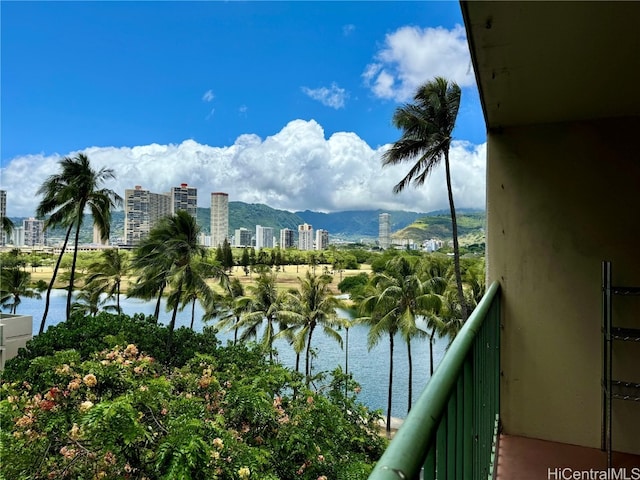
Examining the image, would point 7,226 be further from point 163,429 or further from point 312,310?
point 163,429

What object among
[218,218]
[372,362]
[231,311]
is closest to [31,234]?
[231,311]

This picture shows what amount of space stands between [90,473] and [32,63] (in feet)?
281

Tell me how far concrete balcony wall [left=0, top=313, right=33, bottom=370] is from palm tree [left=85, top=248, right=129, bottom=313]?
10185 millimetres

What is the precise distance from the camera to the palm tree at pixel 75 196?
1730 centimetres

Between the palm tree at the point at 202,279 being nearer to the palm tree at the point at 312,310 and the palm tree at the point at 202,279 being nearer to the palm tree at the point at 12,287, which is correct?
the palm tree at the point at 312,310

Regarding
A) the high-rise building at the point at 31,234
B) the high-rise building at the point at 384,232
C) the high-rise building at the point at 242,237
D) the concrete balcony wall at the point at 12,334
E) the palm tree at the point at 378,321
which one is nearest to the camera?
the concrete balcony wall at the point at 12,334

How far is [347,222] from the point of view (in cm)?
11738

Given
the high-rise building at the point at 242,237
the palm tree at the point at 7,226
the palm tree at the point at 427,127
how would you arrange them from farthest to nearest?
the high-rise building at the point at 242,237 → the palm tree at the point at 7,226 → the palm tree at the point at 427,127

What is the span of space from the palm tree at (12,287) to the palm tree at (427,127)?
2180cm

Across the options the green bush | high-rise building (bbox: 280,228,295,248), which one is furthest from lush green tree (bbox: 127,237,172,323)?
high-rise building (bbox: 280,228,295,248)

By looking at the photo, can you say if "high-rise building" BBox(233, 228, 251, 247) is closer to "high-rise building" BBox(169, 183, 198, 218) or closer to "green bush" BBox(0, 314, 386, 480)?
"high-rise building" BBox(169, 183, 198, 218)

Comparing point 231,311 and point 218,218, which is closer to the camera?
point 231,311

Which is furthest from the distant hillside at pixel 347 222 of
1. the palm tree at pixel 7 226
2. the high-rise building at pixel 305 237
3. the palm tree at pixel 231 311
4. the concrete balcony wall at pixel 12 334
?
the concrete balcony wall at pixel 12 334

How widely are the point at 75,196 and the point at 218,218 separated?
32530mm
